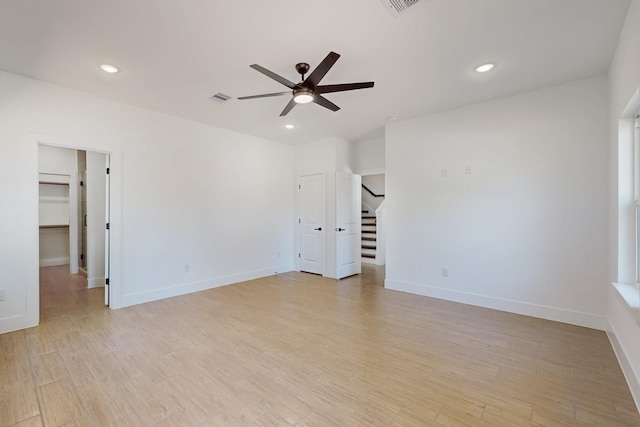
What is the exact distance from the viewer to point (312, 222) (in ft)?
19.8

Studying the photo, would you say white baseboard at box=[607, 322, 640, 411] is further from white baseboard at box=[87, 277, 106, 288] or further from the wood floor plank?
white baseboard at box=[87, 277, 106, 288]

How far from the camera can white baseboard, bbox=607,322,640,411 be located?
1.94 metres

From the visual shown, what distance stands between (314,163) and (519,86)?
366 centimetres

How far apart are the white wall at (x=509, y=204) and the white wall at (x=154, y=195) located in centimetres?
263

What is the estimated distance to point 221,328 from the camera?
3.18 meters

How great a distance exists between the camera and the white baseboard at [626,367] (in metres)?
1.94

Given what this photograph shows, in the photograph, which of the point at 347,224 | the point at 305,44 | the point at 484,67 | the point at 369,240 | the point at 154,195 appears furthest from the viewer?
Answer: the point at 369,240

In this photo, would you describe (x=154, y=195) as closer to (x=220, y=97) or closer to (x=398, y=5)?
(x=220, y=97)

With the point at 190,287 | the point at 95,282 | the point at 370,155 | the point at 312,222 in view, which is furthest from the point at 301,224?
the point at 95,282

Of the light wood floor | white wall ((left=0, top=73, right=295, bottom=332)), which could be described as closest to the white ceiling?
white wall ((left=0, top=73, right=295, bottom=332))

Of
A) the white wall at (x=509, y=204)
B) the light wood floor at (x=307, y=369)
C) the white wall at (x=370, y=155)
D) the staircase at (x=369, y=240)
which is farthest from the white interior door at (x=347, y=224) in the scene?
the light wood floor at (x=307, y=369)

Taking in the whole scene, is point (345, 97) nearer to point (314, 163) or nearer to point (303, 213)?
point (314, 163)

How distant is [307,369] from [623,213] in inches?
126

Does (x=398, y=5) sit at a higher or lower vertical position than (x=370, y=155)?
higher
